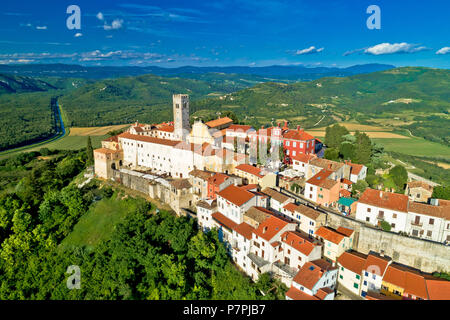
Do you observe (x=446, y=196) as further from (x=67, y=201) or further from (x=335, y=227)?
(x=67, y=201)

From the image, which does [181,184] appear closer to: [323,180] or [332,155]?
[323,180]

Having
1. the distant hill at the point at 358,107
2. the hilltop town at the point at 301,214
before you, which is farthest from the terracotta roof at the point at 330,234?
the distant hill at the point at 358,107

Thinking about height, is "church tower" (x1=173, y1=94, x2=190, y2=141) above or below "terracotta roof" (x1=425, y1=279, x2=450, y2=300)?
above

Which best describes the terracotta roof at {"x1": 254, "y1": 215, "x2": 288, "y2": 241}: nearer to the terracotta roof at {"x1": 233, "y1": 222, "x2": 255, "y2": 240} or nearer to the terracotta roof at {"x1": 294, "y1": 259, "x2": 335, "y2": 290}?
the terracotta roof at {"x1": 233, "y1": 222, "x2": 255, "y2": 240}

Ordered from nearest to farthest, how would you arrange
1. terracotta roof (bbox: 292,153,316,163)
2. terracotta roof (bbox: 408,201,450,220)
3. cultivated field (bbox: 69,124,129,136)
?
terracotta roof (bbox: 408,201,450,220), terracotta roof (bbox: 292,153,316,163), cultivated field (bbox: 69,124,129,136)

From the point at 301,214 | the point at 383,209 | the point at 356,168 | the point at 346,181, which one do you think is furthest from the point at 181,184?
the point at 383,209

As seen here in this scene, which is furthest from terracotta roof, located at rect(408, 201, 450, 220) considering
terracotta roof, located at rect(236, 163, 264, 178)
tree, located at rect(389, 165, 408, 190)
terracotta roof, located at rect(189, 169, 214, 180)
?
terracotta roof, located at rect(189, 169, 214, 180)
